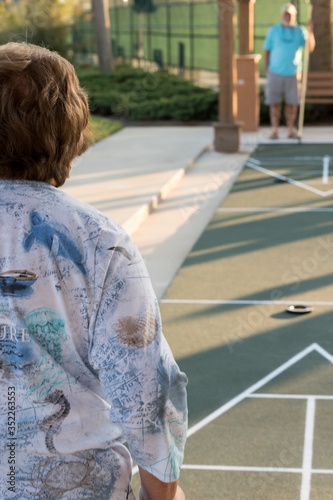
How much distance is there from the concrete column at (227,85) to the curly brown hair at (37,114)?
10.3 m

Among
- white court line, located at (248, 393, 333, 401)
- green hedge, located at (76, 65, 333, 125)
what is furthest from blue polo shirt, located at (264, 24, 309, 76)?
white court line, located at (248, 393, 333, 401)

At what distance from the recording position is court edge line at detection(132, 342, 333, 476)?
408 cm

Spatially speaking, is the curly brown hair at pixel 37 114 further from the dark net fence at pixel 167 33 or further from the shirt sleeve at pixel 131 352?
the dark net fence at pixel 167 33

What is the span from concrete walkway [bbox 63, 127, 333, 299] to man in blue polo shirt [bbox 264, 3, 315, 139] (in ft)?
2.52

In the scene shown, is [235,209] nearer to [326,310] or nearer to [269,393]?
[326,310]

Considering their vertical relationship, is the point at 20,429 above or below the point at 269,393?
above

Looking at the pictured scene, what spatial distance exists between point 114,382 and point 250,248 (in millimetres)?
6088

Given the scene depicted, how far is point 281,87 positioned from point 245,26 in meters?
2.63

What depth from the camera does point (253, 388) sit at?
4.54m

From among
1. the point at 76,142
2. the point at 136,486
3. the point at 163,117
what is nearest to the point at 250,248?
the point at 136,486

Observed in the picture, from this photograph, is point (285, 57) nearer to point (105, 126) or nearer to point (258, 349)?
point (105, 126)

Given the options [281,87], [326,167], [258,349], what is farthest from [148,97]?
[258,349]

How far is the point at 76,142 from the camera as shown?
5.29ft

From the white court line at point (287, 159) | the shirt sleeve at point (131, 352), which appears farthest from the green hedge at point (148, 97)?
the shirt sleeve at point (131, 352)
